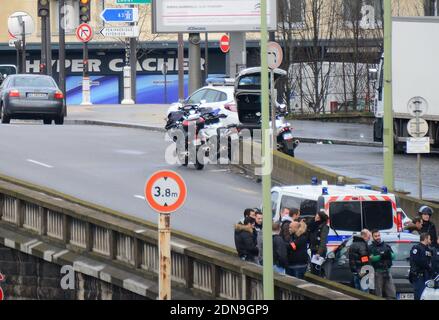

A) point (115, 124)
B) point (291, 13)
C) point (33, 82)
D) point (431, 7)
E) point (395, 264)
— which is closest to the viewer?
point (395, 264)

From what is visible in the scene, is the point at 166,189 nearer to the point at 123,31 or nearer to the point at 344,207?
the point at 344,207

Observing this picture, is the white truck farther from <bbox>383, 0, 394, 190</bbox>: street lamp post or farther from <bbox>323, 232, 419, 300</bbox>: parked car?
<bbox>323, 232, 419, 300</bbox>: parked car

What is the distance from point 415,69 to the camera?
41.8m

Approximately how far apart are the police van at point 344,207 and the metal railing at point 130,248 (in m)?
2.19

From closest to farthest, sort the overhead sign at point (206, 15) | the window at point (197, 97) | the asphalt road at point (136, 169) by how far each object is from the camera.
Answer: the asphalt road at point (136, 169)
the window at point (197, 97)
the overhead sign at point (206, 15)

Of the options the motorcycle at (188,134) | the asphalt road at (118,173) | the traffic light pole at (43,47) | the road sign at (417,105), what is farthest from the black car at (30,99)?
the road sign at (417,105)

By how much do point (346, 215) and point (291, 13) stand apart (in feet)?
126

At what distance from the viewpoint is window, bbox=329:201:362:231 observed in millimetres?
22031

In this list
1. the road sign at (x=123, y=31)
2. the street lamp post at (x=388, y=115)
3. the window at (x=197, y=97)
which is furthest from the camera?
the road sign at (x=123, y=31)

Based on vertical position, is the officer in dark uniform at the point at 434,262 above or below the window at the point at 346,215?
below

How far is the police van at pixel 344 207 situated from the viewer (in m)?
22.0

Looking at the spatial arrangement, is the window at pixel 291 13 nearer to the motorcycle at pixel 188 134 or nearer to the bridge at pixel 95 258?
the motorcycle at pixel 188 134

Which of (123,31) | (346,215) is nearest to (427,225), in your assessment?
(346,215)

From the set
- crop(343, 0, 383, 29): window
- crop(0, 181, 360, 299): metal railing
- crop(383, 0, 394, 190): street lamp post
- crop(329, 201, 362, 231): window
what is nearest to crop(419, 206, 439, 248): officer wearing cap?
crop(329, 201, 362, 231): window
